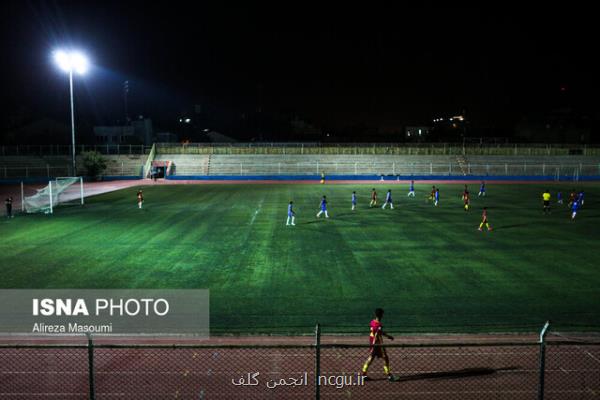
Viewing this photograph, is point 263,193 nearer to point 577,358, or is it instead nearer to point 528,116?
point 577,358

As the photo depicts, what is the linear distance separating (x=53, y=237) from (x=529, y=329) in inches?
771

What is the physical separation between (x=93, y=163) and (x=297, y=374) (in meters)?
55.5

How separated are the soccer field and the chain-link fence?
4.56 ft

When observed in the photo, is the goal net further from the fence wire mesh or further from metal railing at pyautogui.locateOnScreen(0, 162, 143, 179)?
metal railing at pyautogui.locateOnScreen(0, 162, 143, 179)

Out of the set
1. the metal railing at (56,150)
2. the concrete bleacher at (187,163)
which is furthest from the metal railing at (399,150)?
the metal railing at (56,150)

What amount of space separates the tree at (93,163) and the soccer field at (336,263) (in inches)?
1202

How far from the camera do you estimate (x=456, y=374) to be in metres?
8.05

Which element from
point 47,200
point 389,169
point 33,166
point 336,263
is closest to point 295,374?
point 336,263

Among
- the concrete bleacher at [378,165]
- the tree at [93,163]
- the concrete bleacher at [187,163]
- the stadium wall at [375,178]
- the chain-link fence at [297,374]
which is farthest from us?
the concrete bleacher at [378,165]

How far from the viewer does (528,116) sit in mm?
106250

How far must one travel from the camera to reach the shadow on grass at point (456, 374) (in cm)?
796

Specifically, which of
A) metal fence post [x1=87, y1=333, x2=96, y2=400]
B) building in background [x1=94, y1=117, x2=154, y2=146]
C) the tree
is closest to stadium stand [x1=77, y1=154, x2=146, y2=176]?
the tree

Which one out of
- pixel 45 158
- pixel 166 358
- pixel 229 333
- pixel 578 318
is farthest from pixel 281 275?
pixel 45 158

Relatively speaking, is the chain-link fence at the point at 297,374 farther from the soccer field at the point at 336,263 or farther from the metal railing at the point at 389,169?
the metal railing at the point at 389,169
